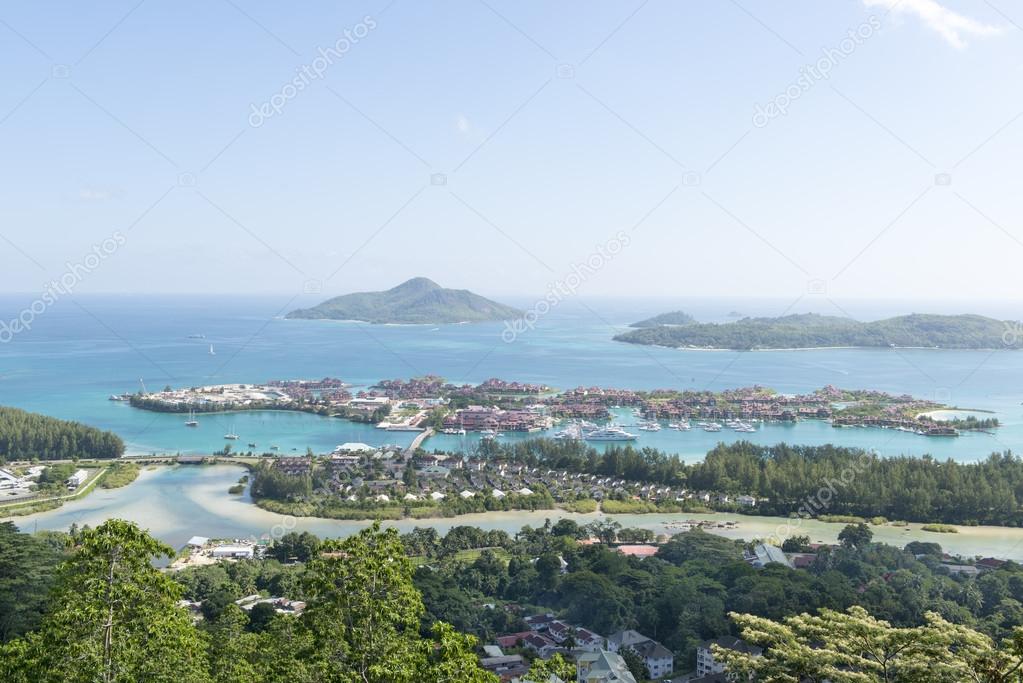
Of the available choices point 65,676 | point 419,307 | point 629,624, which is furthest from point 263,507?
point 419,307

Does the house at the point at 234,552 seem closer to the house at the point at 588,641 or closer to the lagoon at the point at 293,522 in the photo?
the lagoon at the point at 293,522

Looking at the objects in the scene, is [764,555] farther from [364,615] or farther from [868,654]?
[364,615]

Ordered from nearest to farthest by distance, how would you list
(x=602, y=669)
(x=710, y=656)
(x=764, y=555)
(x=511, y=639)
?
(x=602, y=669), (x=710, y=656), (x=511, y=639), (x=764, y=555)

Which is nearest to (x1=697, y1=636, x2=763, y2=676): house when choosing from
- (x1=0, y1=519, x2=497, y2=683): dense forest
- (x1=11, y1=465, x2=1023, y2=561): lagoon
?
(x1=11, y1=465, x2=1023, y2=561): lagoon

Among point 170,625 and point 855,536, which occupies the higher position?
point 170,625

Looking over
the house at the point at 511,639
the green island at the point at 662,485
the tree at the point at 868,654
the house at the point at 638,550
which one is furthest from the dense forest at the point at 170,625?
the green island at the point at 662,485

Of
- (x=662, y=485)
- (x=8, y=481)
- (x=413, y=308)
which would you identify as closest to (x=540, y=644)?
(x=662, y=485)
